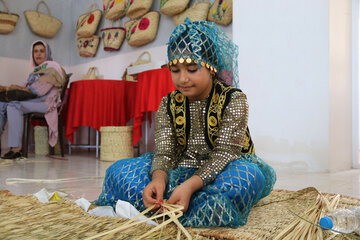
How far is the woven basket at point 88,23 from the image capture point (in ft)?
15.8

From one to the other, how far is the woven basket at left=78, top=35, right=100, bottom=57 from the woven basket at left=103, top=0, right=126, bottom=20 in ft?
1.53

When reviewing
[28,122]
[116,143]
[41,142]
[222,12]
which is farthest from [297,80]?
[41,142]

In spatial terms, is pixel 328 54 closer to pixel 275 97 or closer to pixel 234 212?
pixel 275 97

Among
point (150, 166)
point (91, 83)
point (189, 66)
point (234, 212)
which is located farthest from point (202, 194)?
point (91, 83)

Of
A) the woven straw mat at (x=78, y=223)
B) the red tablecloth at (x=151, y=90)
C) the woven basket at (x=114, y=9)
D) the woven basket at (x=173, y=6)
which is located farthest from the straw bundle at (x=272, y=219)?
the woven basket at (x=114, y=9)

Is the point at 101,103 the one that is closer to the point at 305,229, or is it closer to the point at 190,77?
the point at 190,77

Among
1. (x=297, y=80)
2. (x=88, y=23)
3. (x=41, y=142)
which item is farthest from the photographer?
(x=88, y=23)

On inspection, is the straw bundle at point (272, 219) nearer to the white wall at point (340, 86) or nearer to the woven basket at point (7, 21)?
the white wall at point (340, 86)

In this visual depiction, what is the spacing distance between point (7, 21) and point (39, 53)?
3.50 feet

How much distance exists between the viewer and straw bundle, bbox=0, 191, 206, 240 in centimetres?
85

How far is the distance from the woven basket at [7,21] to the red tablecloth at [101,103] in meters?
1.58

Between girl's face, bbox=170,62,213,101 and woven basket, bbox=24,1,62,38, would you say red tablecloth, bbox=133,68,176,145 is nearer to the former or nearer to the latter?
girl's face, bbox=170,62,213,101

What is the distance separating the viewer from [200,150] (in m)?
1.28

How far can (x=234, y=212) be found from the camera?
1.02m
